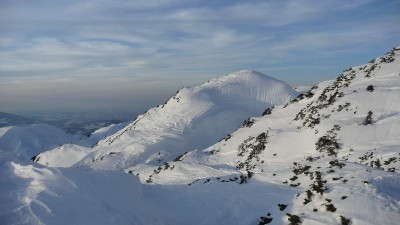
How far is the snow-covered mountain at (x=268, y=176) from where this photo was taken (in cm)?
2072

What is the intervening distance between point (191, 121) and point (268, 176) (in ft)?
157

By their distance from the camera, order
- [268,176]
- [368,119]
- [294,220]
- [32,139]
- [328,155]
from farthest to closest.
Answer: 1. [32,139]
2. [368,119]
3. [328,155]
4. [268,176]
5. [294,220]

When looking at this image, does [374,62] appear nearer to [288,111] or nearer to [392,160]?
[288,111]

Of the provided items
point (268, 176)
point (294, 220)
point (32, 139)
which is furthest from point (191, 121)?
point (32, 139)

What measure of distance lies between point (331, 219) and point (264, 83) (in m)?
78.2

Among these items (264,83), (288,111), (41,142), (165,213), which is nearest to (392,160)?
(165,213)

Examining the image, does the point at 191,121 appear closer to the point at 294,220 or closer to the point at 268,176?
the point at 268,176

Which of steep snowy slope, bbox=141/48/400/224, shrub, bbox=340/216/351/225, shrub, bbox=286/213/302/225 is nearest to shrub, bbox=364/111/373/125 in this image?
steep snowy slope, bbox=141/48/400/224

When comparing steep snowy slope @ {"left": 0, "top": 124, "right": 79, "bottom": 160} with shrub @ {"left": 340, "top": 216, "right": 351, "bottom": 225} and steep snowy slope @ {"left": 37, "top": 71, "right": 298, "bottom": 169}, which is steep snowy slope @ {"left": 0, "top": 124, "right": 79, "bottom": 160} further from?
shrub @ {"left": 340, "top": 216, "right": 351, "bottom": 225}

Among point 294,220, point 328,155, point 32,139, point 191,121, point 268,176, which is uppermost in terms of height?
point 294,220

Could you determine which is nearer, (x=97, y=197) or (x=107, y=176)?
(x=97, y=197)

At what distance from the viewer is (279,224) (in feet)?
69.8

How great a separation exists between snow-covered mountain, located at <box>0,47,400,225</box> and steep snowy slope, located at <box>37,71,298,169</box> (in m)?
0.77

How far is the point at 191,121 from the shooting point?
266 ft
